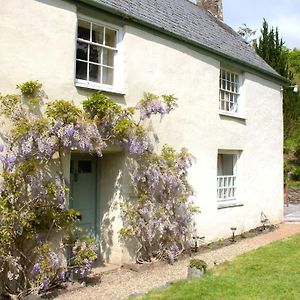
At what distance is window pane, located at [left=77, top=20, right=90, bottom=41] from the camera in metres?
8.10

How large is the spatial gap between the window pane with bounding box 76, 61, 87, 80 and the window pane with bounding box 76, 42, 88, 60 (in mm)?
121

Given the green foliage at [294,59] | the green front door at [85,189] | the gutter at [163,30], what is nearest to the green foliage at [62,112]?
the green front door at [85,189]

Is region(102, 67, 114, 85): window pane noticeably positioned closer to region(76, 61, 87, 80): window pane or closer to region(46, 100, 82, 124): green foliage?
region(76, 61, 87, 80): window pane

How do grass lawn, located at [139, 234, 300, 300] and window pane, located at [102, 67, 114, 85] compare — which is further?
window pane, located at [102, 67, 114, 85]

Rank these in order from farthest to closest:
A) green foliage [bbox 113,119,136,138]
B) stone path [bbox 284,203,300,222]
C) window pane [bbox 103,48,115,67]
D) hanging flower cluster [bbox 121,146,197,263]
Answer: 1. stone path [bbox 284,203,300,222]
2. window pane [bbox 103,48,115,67]
3. hanging flower cluster [bbox 121,146,197,263]
4. green foliage [bbox 113,119,136,138]

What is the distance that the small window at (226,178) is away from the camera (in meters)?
11.9

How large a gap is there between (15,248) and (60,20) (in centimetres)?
409

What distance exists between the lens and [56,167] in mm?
7207

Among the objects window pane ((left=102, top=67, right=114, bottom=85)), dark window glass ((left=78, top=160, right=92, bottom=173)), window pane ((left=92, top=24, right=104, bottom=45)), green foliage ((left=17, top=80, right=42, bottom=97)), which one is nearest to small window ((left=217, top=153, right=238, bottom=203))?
dark window glass ((left=78, top=160, right=92, bottom=173))

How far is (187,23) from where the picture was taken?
11.6m

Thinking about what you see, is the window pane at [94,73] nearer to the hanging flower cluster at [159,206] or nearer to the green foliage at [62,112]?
the green foliage at [62,112]

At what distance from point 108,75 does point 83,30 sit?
3.44 feet

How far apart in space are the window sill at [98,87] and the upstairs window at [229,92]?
445cm

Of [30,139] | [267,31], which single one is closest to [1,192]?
[30,139]
